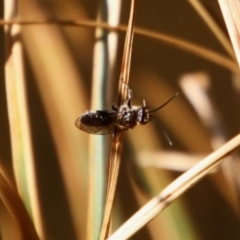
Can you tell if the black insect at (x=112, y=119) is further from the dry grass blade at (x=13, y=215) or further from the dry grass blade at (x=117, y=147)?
the dry grass blade at (x=13, y=215)

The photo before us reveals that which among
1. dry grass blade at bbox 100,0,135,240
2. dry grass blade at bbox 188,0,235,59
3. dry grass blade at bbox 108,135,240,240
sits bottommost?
dry grass blade at bbox 108,135,240,240

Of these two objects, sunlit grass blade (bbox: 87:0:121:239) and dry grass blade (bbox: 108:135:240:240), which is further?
sunlit grass blade (bbox: 87:0:121:239)

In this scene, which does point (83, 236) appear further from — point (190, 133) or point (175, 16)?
point (175, 16)

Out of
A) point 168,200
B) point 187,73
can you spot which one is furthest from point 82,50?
point 168,200

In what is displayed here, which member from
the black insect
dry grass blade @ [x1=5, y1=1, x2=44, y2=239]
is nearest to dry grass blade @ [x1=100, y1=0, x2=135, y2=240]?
the black insect

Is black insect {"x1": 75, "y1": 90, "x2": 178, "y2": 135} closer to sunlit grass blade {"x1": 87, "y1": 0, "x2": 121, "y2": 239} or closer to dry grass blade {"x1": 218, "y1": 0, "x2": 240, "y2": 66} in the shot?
sunlit grass blade {"x1": 87, "y1": 0, "x2": 121, "y2": 239}

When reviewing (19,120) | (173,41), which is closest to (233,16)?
(173,41)
